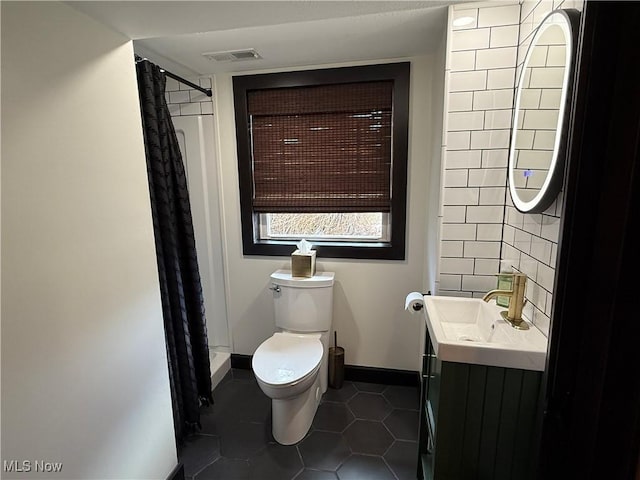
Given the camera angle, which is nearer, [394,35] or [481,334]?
[481,334]

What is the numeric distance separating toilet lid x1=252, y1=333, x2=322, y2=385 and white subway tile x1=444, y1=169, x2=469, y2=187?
3.89 ft

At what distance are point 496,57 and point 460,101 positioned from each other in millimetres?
220

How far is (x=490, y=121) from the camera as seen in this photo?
143 centimetres

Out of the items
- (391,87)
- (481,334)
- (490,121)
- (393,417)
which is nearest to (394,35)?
(391,87)

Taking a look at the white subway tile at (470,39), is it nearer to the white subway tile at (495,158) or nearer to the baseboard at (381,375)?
the white subway tile at (495,158)

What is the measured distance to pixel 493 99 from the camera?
1.42m

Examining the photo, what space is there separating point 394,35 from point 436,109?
0.45 metres

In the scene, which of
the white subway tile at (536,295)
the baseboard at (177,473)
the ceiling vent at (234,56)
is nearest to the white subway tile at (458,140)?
the white subway tile at (536,295)

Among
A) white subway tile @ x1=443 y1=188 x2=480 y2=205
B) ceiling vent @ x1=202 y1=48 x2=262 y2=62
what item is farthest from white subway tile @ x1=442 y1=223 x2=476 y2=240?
ceiling vent @ x1=202 y1=48 x2=262 y2=62

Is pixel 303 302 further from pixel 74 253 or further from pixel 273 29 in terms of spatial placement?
pixel 273 29

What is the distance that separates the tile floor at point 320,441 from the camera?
5.35 feet

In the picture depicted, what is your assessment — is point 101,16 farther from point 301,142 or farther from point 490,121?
point 490,121

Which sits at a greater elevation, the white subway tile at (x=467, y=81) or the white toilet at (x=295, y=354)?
the white subway tile at (x=467, y=81)

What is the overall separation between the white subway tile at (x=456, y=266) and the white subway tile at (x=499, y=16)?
1051mm
